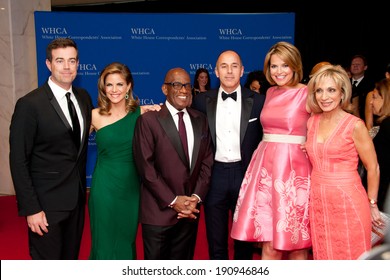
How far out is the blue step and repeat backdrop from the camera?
19.8ft

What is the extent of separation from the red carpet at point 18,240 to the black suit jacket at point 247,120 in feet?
4.32

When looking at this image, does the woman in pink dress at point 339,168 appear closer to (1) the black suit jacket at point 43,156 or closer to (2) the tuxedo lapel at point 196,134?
(2) the tuxedo lapel at point 196,134

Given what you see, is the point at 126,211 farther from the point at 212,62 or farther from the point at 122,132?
the point at 212,62

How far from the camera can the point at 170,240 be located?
10.2 feet

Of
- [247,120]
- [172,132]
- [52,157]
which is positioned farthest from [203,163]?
[52,157]

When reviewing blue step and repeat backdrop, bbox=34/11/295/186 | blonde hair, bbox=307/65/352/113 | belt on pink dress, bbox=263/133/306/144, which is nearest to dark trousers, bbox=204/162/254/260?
belt on pink dress, bbox=263/133/306/144

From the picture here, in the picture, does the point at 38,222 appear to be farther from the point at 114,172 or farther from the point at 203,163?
the point at 203,163

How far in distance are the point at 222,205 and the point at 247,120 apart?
606mm

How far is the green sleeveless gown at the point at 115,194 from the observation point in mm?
3096

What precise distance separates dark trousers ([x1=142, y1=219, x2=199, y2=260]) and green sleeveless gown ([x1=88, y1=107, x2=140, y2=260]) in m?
0.15

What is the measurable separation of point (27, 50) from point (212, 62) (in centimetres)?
236

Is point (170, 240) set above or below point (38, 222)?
below

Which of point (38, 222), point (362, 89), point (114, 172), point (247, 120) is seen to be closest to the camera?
point (38, 222)

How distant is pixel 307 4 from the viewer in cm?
930
